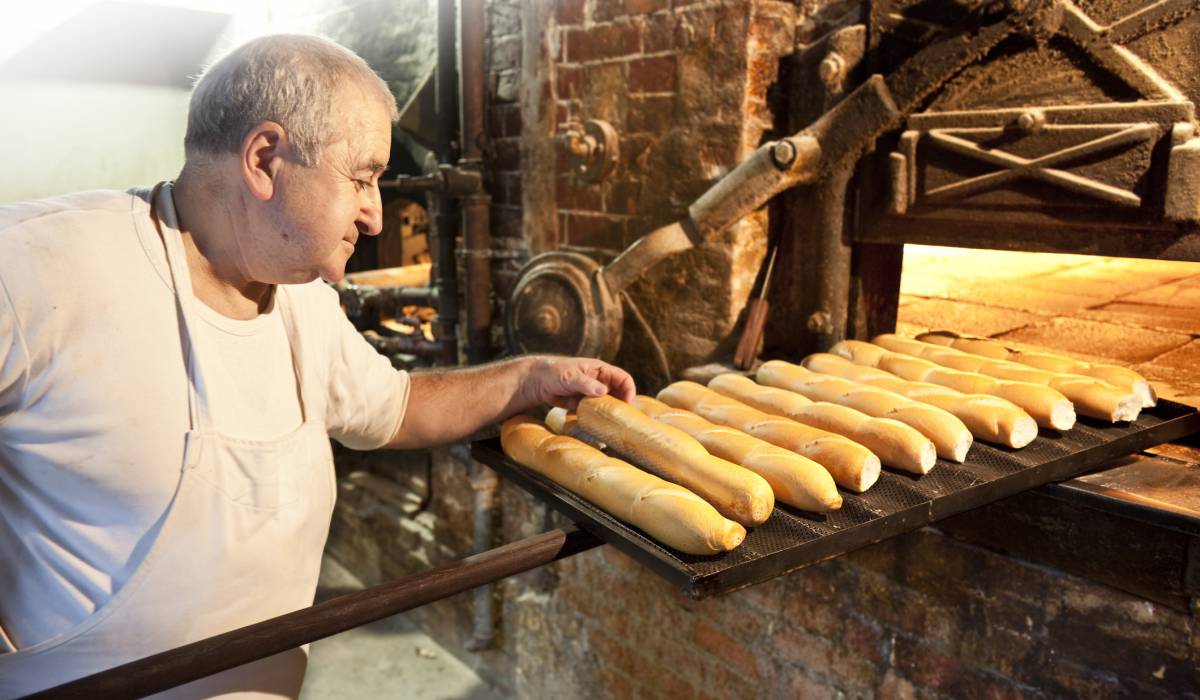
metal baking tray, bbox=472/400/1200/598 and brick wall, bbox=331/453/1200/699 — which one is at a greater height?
metal baking tray, bbox=472/400/1200/598

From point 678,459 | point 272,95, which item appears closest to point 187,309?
point 272,95

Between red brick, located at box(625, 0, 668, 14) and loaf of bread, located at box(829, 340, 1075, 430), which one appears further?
red brick, located at box(625, 0, 668, 14)

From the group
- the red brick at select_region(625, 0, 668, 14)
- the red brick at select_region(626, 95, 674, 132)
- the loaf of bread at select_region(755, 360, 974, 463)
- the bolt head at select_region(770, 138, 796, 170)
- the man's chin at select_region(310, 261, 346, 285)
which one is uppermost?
the red brick at select_region(625, 0, 668, 14)

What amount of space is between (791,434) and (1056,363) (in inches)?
Result: 30.7

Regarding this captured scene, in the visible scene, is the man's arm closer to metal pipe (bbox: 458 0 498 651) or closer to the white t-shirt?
the white t-shirt

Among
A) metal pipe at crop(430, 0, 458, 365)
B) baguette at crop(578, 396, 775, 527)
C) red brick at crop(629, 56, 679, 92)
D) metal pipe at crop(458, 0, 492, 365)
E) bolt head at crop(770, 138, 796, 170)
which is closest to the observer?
baguette at crop(578, 396, 775, 527)

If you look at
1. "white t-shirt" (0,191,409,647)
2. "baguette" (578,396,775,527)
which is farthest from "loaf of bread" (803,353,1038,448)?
"white t-shirt" (0,191,409,647)

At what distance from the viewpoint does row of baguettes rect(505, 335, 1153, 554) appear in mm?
1327

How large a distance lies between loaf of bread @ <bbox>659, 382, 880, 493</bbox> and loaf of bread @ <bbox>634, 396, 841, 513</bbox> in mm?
33

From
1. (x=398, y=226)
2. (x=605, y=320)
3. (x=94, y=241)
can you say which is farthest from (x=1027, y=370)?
(x=398, y=226)

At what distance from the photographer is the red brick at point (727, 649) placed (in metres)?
2.54

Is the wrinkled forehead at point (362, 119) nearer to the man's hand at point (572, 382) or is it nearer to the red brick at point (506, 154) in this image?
the man's hand at point (572, 382)

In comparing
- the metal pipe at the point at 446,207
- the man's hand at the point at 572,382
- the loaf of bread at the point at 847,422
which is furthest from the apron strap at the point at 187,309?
the metal pipe at the point at 446,207

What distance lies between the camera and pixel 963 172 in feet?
6.61
